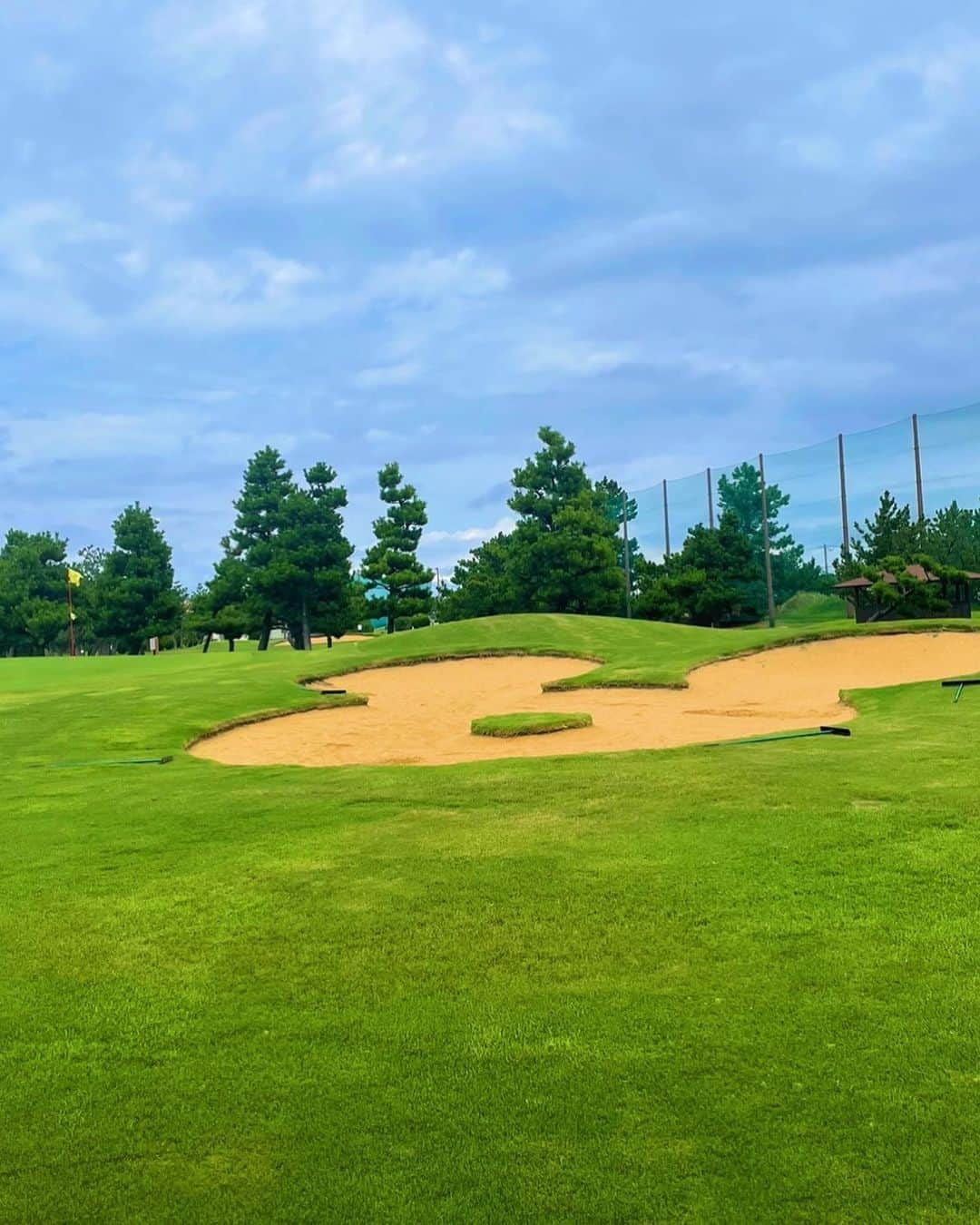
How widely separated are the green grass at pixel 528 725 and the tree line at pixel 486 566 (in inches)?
1078

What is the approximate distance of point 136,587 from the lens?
4359 centimetres

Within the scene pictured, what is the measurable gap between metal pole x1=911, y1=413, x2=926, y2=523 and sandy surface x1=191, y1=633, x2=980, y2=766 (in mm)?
23078

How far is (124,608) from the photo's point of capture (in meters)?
43.6

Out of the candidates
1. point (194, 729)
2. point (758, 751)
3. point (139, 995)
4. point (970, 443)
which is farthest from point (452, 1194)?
point (970, 443)

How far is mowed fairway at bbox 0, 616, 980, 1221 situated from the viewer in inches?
86.0

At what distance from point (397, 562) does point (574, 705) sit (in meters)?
32.5

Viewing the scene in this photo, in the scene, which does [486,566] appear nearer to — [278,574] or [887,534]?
[278,574]

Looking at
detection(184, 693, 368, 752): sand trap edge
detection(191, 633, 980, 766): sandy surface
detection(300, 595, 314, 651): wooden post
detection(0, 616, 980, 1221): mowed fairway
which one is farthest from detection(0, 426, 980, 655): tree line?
detection(0, 616, 980, 1221): mowed fairway

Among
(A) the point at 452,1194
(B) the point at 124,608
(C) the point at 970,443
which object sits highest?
(C) the point at 970,443

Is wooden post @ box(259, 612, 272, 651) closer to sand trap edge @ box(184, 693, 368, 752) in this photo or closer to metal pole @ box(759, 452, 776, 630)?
metal pole @ box(759, 452, 776, 630)

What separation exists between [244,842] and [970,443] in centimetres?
3912

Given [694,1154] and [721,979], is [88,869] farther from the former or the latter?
[694,1154]

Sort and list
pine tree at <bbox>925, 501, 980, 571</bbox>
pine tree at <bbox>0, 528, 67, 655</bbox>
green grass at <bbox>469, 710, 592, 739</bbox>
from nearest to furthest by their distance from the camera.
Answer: green grass at <bbox>469, 710, 592, 739</bbox> → pine tree at <bbox>925, 501, 980, 571</bbox> → pine tree at <bbox>0, 528, 67, 655</bbox>

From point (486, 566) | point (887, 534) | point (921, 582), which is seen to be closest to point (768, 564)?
point (887, 534)
